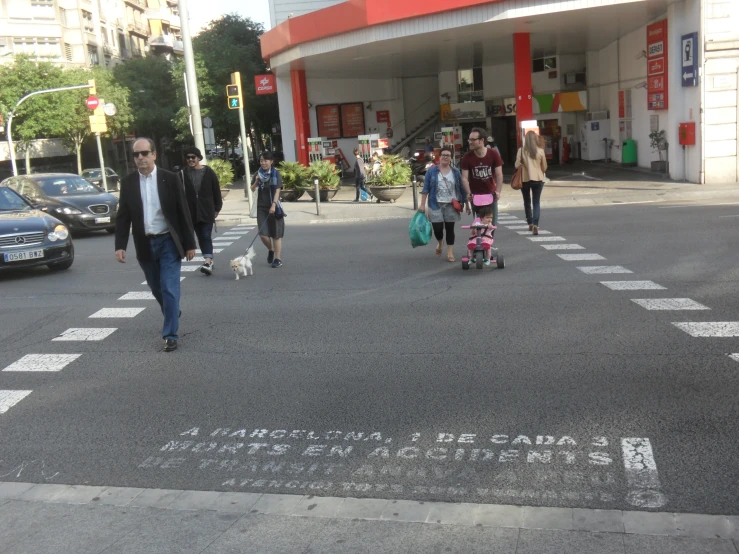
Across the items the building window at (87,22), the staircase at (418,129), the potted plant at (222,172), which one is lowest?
the potted plant at (222,172)

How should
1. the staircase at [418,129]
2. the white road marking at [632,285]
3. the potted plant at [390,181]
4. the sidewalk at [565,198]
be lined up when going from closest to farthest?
the white road marking at [632,285] → the sidewalk at [565,198] → the potted plant at [390,181] → the staircase at [418,129]

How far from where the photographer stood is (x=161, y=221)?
25.0ft

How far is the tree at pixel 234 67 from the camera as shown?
151 ft

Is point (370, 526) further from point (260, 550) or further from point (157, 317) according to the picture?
point (157, 317)

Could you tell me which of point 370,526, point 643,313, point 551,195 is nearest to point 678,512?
point 370,526

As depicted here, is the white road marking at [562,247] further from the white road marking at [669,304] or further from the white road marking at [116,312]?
the white road marking at [116,312]

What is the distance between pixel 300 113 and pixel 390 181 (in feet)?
33.8

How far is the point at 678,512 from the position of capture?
158 inches

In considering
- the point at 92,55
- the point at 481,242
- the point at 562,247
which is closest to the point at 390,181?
the point at 562,247

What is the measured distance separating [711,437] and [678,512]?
1031 mm

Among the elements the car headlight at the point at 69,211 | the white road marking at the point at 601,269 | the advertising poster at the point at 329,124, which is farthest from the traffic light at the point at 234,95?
the advertising poster at the point at 329,124

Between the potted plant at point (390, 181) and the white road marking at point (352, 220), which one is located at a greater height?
the potted plant at point (390, 181)

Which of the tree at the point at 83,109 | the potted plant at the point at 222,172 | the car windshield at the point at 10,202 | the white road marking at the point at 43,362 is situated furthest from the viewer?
the tree at the point at 83,109

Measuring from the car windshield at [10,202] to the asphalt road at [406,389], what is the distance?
377 centimetres
